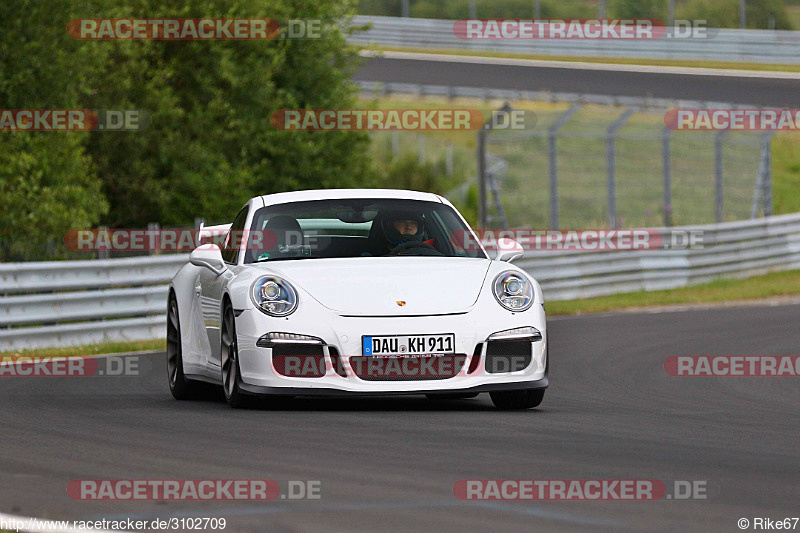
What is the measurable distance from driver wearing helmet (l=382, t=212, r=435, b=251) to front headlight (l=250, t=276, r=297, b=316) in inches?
43.1

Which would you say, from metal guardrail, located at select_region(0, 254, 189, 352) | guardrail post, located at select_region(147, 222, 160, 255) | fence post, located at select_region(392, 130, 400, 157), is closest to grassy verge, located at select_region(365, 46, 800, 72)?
fence post, located at select_region(392, 130, 400, 157)

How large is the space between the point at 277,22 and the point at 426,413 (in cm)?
2177

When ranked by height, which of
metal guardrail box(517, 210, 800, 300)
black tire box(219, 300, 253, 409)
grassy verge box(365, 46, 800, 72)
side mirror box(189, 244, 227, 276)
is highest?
grassy verge box(365, 46, 800, 72)

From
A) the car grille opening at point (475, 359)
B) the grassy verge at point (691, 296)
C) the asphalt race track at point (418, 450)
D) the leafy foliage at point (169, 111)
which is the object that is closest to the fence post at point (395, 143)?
the leafy foliage at point (169, 111)

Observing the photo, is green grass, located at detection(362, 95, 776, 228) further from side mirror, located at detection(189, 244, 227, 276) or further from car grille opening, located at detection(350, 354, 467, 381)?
car grille opening, located at detection(350, 354, 467, 381)

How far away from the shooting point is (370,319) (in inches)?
354

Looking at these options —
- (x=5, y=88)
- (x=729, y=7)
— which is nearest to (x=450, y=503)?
(x=5, y=88)

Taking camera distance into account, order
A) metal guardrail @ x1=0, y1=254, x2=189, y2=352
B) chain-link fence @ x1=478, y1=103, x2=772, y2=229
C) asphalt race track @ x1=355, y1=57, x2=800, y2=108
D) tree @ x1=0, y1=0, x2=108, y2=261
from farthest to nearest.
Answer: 1. asphalt race track @ x1=355, y1=57, x2=800, y2=108
2. chain-link fence @ x1=478, y1=103, x2=772, y2=229
3. tree @ x1=0, y1=0, x2=108, y2=261
4. metal guardrail @ x1=0, y1=254, x2=189, y2=352

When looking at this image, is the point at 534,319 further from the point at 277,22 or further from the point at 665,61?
the point at 665,61

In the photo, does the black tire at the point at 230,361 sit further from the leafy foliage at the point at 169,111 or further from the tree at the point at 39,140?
the leafy foliage at the point at 169,111

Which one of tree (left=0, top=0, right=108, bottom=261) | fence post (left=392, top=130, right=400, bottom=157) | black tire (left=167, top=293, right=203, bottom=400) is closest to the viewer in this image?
black tire (left=167, top=293, right=203, bottom=400)

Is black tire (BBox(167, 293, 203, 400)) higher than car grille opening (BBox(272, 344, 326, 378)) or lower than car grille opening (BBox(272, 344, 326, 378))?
lower

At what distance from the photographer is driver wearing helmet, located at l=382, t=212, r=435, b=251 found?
1017 cm

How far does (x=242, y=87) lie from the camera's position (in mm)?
29109
